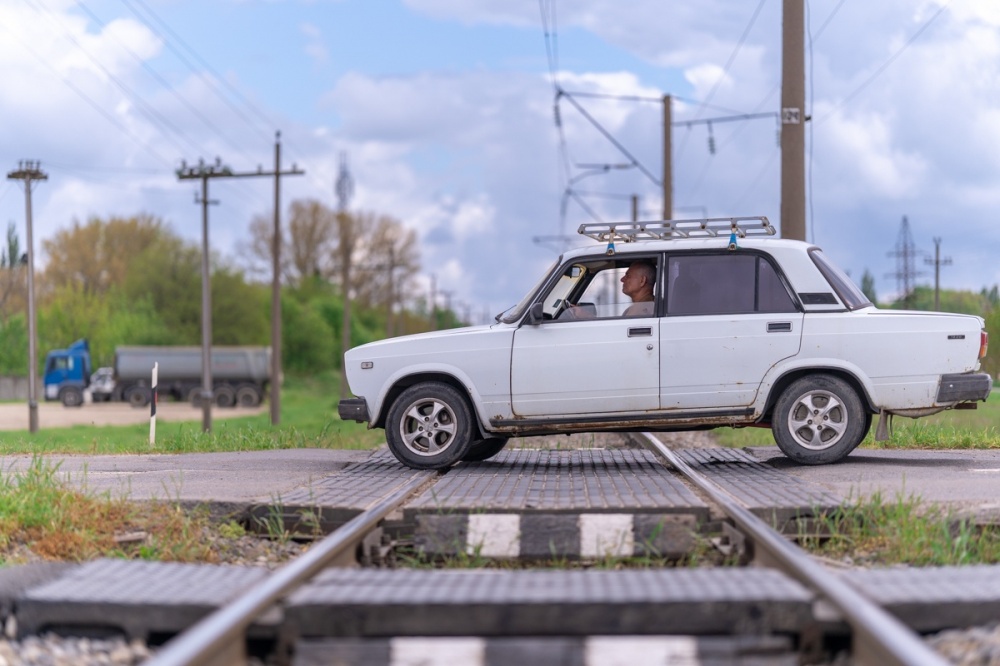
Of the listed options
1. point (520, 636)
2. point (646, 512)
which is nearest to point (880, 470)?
point (646, 512)

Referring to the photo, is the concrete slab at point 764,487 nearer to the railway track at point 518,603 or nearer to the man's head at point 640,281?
the railway track at point 518,603

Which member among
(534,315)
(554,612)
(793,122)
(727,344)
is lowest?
(554,612)

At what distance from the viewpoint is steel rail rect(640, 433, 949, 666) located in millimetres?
3580

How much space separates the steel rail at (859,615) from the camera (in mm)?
3580

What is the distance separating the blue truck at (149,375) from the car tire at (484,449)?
6341 cm

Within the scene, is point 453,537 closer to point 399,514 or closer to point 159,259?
point 399,514

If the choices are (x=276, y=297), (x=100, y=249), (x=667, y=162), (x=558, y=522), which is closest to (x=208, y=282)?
(x=276, y=297)

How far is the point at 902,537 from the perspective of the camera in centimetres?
612

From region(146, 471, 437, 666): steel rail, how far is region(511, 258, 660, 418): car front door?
4038 mm

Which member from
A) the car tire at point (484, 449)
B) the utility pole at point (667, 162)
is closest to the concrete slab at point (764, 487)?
the car tire at point (484, 449)

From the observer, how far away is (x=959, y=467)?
948 cm

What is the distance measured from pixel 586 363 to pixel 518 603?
580cm

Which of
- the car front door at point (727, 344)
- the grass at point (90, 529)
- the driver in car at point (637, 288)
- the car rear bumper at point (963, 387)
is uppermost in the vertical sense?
the driver in car at point (637, 288)

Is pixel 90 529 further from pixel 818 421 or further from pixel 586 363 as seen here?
pixel 818 421
